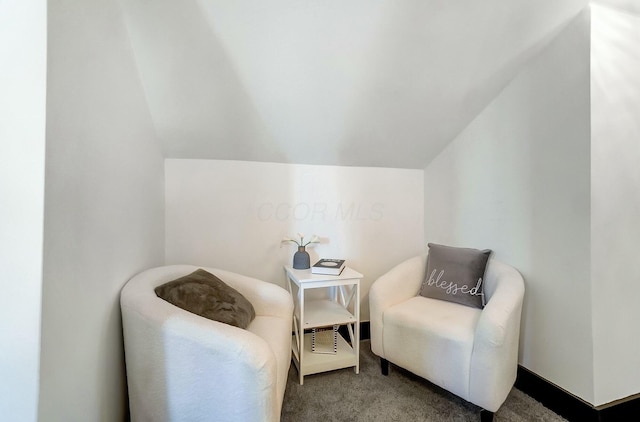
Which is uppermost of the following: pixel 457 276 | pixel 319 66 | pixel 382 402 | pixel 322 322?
pixel 319 66

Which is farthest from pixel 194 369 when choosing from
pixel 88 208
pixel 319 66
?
pixel 319 66

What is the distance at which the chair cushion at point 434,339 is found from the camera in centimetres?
141

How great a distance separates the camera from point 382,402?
61.4 inches

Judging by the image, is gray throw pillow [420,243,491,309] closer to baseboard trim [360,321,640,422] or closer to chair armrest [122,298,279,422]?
baseboard trim [360,321,640,422]

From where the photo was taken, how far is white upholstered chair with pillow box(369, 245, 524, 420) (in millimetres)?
1315

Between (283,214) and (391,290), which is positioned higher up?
(283,214)

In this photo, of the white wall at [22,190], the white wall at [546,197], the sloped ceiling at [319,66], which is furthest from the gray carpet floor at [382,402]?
the sloped ceiling at [319,66]

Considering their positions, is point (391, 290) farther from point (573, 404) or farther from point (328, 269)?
point (573, 404)

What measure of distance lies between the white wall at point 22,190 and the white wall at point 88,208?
22 millimetres

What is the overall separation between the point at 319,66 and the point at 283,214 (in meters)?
1.09

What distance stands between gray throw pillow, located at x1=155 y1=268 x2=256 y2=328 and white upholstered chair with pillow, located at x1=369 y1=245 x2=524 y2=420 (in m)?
0.82

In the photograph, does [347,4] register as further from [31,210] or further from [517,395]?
[517,395]

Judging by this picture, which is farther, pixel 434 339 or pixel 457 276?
pixel 457 276

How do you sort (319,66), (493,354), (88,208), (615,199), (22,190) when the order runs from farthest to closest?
(319,66), (615,199), (493,354), (88,208), (22,190)
